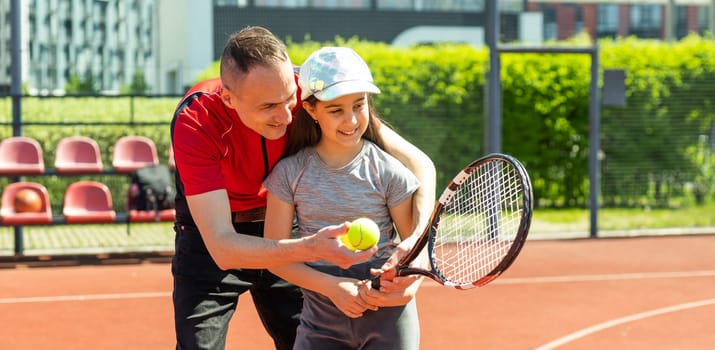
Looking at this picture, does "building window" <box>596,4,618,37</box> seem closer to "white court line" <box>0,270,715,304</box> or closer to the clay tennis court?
the clay tennis court

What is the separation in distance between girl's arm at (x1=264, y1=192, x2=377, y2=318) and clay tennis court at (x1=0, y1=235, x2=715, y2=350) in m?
3.03

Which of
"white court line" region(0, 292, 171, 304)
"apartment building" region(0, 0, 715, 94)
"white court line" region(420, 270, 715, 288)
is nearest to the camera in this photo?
"white court line" region(0, 292, 171, 304)

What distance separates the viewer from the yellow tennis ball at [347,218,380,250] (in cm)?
295

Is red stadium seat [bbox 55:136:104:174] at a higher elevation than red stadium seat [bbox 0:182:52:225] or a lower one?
higher

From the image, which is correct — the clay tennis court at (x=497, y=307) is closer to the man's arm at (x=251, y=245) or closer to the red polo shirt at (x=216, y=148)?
the red polo shirt at (x=216, y=148)

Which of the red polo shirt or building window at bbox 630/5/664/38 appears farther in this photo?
building window at bbox 630/5/664/38

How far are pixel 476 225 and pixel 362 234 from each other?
3.14 feet

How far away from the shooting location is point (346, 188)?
320cm

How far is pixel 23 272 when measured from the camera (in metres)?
9.33

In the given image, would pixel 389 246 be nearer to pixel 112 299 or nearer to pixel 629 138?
pixel 112 299

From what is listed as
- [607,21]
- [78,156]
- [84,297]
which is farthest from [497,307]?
[607,21]

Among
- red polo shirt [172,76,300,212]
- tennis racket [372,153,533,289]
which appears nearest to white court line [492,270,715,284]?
tennis racket [372,153,533,289]

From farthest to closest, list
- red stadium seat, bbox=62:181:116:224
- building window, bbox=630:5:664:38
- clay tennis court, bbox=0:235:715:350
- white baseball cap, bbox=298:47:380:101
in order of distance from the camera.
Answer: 1. building window, bbox=630:5:664:38
2. red stadium seat, bbox=62:181:116:224
3. clay tennis court, bbox=0:235:715:350
4. white baseball cap, bbox=298:47:380:101

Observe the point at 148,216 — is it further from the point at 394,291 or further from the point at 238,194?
the point at 394,291
